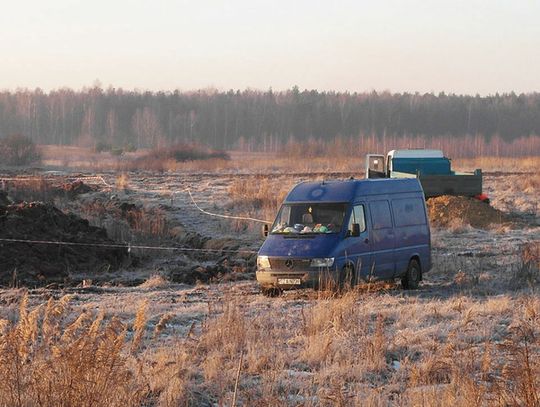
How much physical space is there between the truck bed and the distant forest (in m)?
98.6

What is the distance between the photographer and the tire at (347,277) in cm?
1627

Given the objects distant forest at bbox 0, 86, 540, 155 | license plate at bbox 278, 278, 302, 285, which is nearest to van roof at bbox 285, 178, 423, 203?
license plate at bbox 278, 278, 302, 285

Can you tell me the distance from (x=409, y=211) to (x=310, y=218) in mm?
2303

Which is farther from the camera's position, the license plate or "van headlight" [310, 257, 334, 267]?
the license plate

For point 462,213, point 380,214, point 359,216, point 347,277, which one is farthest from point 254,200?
point 347,277

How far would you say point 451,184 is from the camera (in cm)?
3253

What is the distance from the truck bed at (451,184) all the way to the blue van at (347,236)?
44.9 ft

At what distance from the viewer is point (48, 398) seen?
23.4 feet

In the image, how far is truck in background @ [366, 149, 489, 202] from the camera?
3244cm

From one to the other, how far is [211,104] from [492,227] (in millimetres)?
135370

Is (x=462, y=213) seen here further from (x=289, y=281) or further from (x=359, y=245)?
(x=289, y=281)

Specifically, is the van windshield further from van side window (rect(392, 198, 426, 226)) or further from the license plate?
van side window (rect(392, 198, 426, 226))

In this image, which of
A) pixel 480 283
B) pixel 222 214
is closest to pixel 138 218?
pixel 222 214

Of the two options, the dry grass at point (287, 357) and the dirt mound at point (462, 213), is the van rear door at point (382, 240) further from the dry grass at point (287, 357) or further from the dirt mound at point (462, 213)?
the dirt mound at point (462, 213)
